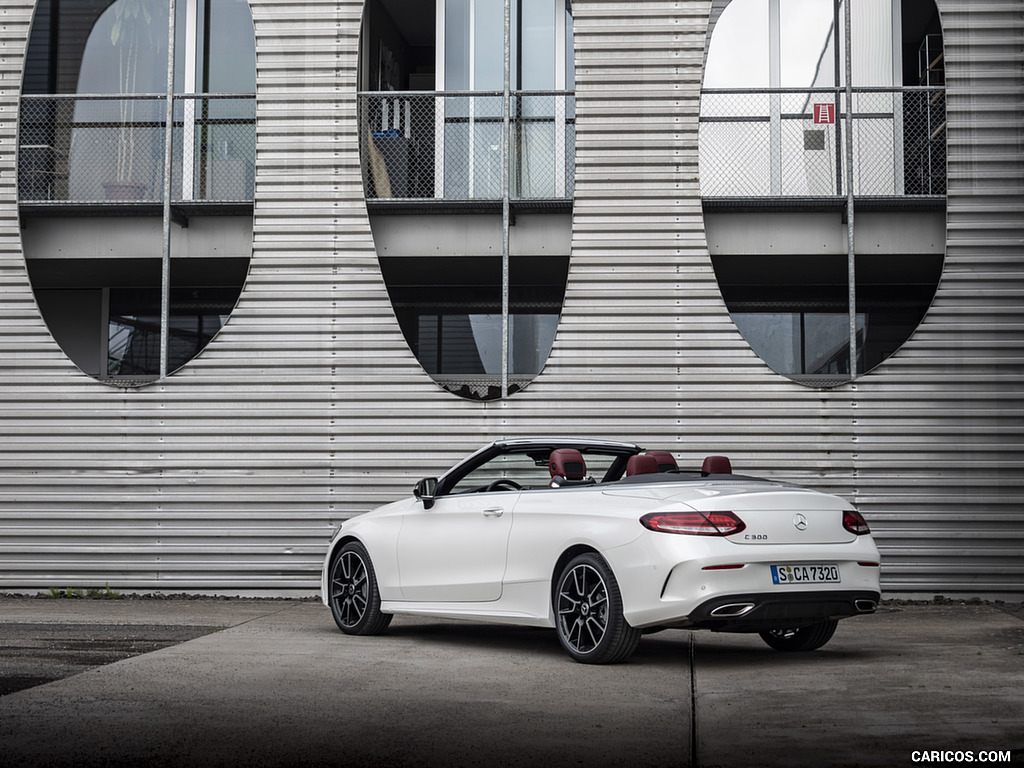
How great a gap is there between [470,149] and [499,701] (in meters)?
10.0

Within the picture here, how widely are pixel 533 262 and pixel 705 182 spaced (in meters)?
2.13

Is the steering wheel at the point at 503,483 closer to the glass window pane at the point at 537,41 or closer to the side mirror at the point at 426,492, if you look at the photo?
the side mirror at the point at 426,492

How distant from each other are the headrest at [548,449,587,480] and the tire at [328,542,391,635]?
1.74 metres

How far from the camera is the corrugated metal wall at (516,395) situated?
1205 cm

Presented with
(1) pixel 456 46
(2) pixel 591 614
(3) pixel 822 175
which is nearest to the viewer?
(2) pixel 591 614

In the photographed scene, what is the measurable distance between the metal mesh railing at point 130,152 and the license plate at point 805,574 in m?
9.75

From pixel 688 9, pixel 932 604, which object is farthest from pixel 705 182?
pixel 932 604

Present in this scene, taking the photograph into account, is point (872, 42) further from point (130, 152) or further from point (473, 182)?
point (130, 152)

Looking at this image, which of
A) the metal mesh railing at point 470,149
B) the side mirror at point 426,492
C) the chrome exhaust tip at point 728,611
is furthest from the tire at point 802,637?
the metal mesh railing at point 470,149

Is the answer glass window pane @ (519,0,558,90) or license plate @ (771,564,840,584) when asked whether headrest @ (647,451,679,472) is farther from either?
glass window pane @ (519,0,558,90)

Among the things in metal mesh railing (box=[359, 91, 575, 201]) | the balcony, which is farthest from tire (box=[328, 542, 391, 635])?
the balcony

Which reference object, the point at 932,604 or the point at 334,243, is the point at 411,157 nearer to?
the point at 334,243

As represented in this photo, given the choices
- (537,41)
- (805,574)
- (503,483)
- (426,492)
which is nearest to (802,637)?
(805,574)

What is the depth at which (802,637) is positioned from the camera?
7.73 m
